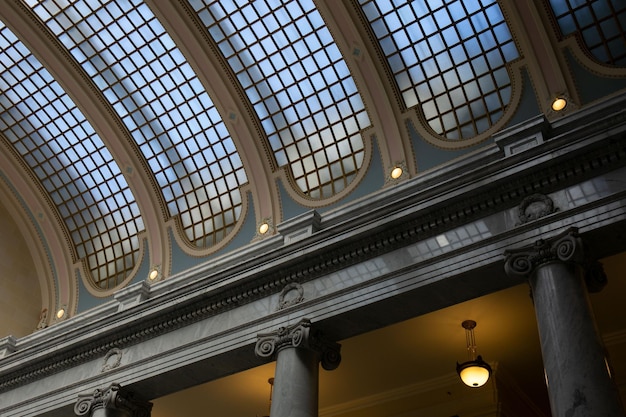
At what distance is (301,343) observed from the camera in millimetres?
13000

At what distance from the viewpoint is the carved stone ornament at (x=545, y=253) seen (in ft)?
35.9

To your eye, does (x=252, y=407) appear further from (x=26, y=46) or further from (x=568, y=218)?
(x=26, y=46)

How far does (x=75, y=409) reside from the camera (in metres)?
15.5

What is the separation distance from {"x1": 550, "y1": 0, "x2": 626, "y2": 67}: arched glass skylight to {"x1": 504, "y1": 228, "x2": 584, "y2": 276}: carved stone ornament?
221 inches

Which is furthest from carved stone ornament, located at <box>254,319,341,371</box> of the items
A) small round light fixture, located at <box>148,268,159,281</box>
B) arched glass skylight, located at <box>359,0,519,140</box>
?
small round light fixture, located at <box>148,268,159,281</box>

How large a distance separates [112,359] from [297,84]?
25.0 feet

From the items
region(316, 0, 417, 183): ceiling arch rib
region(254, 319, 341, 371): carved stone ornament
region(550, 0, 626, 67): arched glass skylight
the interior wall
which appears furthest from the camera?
the interior wall

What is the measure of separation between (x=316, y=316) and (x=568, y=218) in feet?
15.2

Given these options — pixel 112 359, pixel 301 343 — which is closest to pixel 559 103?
pixel 301 343

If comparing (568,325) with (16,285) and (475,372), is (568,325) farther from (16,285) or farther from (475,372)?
(16,285)

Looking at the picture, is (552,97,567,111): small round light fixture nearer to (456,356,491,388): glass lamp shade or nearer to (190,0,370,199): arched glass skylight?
(190,0,370,199): arched glass skylight

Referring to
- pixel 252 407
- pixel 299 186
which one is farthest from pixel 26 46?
pixel 252 407

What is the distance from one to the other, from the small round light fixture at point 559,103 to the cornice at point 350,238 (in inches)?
41.9

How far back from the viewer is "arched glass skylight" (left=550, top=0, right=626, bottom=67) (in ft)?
49.2
